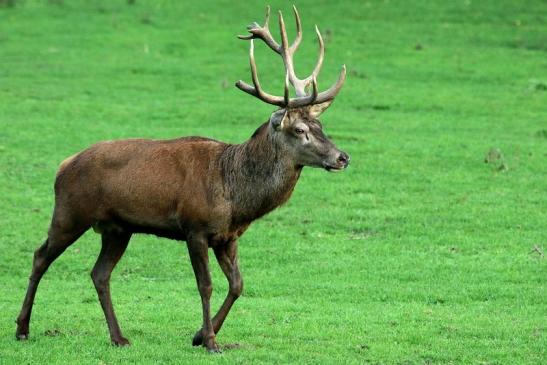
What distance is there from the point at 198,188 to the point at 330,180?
28.1 feet

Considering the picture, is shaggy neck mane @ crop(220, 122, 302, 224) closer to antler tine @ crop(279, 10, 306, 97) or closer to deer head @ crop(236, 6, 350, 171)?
deer head @ crop(236, 6, 350, 171)

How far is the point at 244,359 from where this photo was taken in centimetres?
1066

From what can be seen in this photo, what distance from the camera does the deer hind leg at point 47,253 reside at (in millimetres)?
11531

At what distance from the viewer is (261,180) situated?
1133 cm

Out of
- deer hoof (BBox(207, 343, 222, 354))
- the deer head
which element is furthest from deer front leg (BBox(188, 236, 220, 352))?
the deer head

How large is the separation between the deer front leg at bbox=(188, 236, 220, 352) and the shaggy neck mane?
1.50 ft

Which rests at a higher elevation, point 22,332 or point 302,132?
point 302,132

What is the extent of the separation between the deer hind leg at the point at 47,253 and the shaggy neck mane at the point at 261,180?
1486mm

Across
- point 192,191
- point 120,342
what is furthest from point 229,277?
point 120,342

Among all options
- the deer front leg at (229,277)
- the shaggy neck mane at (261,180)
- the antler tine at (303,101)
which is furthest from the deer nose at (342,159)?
the deer front leg at (229,277)

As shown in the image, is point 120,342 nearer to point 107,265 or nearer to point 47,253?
point 107,265

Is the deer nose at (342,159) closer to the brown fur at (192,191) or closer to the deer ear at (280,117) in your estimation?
the brown fur at (192,191)

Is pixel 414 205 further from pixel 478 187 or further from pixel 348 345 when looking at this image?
pixel 348 345

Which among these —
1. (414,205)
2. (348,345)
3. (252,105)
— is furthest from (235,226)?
(252,105)
